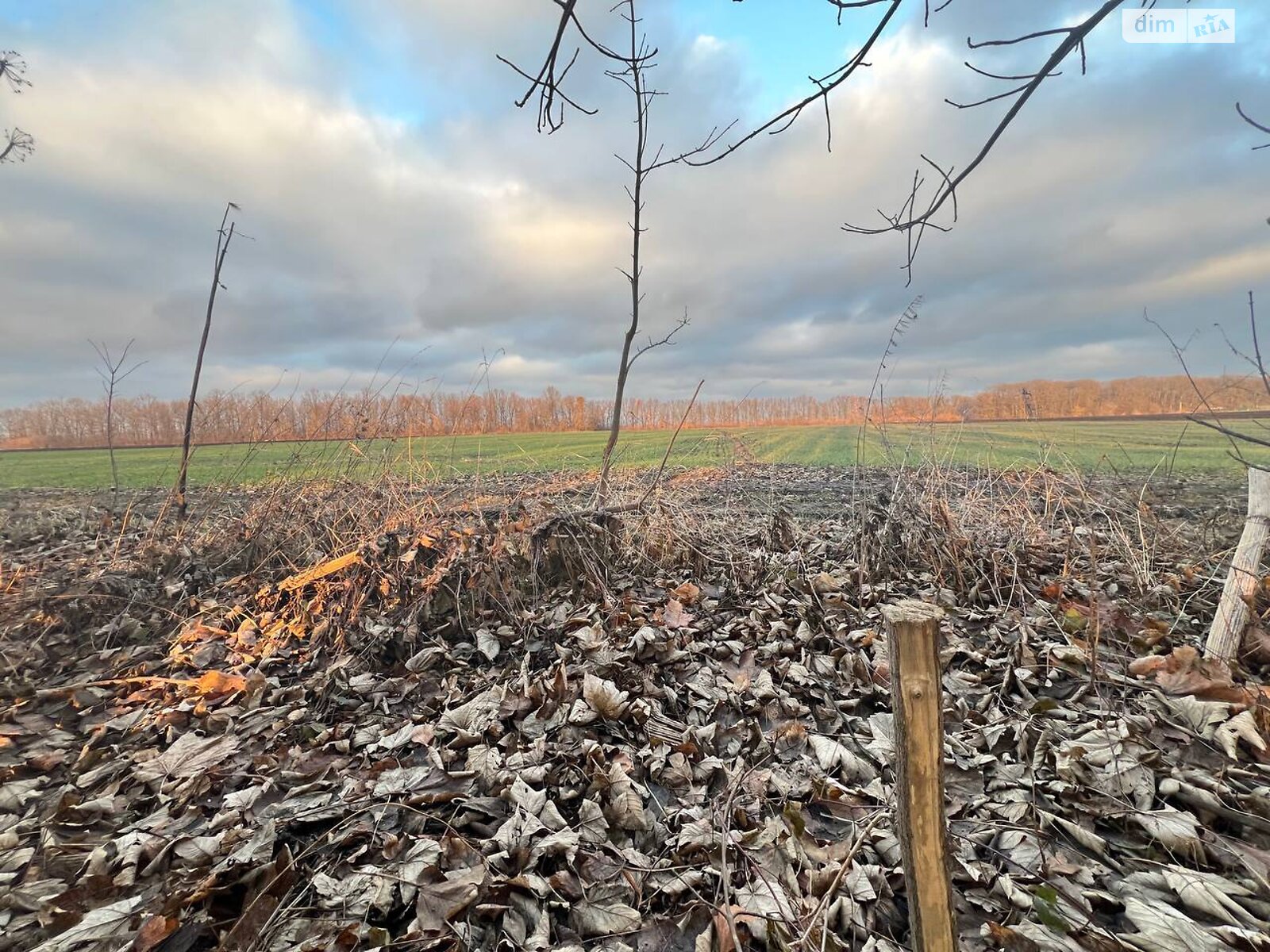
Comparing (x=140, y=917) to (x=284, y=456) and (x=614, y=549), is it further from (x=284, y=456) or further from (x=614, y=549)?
(x=284, y=456)

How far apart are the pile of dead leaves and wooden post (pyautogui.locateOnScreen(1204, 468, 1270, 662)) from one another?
270 mm

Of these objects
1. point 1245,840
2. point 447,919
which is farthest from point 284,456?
point 1245,840

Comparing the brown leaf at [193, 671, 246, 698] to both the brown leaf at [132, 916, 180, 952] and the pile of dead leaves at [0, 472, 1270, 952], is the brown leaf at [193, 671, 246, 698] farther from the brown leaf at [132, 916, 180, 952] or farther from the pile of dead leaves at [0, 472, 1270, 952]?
the brown leaf at [132, 916, 180, 952]

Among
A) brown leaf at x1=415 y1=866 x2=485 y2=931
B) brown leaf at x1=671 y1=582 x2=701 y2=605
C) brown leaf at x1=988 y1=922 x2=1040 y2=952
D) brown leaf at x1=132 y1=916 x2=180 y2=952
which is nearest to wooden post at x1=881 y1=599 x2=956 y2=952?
brown leaf at x1=988 y1=922 x2=1040 y2=952

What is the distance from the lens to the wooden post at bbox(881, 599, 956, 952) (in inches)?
49.9

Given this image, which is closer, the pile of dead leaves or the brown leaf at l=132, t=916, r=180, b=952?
the brown leaf at l=132, t=916, r=180, b=952

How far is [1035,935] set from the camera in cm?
163

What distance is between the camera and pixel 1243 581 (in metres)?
3.01

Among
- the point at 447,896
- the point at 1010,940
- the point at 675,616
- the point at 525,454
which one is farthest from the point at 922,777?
the point at 525,454

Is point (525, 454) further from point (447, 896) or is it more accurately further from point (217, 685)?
point (447, 896)

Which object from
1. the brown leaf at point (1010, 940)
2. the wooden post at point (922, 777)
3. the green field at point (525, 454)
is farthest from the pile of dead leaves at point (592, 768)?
the green field at point (525, 454)

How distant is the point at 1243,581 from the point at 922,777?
3236 millimetres

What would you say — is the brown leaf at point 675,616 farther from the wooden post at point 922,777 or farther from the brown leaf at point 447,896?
the wooden post at point 922,777

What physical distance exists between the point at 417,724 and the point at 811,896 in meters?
2.14
